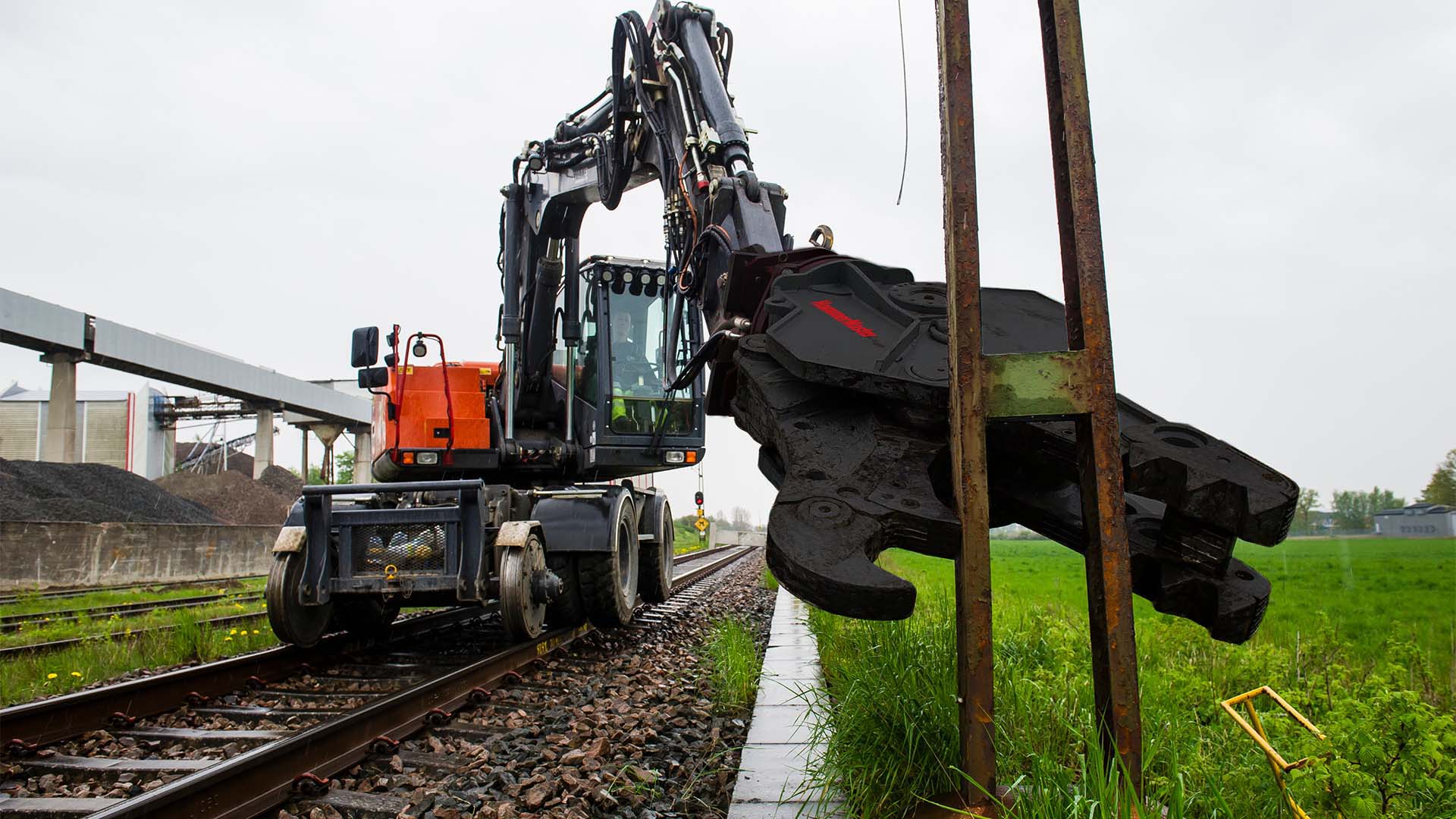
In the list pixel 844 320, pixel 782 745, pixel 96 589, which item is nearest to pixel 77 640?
pixel 782 745

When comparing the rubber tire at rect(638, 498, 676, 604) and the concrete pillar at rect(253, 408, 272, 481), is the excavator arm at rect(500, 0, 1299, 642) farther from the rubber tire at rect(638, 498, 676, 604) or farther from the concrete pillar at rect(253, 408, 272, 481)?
the concrete pillar at rect(253, 408, 272, 481)

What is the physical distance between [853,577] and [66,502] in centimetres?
2195

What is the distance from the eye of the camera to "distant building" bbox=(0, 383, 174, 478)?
35.7 m

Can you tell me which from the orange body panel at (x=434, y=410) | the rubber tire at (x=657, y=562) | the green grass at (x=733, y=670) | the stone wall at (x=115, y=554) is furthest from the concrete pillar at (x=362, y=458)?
the green grass at (x=733, y=670)

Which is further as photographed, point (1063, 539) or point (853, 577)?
point (1063, 539)

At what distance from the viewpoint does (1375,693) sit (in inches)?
128

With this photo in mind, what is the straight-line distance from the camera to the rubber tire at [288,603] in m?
6.21

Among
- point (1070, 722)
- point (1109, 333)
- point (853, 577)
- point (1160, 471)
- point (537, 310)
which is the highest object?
point (537, 310)

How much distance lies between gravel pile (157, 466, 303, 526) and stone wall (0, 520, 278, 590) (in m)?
11.8

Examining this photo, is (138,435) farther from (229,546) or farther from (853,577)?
(853,577)

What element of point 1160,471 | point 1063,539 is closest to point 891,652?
point 1063,539

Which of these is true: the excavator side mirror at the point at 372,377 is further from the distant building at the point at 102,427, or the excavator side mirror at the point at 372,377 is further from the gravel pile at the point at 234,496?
the distant building at the point at 102,427

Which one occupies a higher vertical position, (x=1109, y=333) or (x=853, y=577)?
(x=1109, y=333)

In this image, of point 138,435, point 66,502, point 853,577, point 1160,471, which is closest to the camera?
point 853,577
